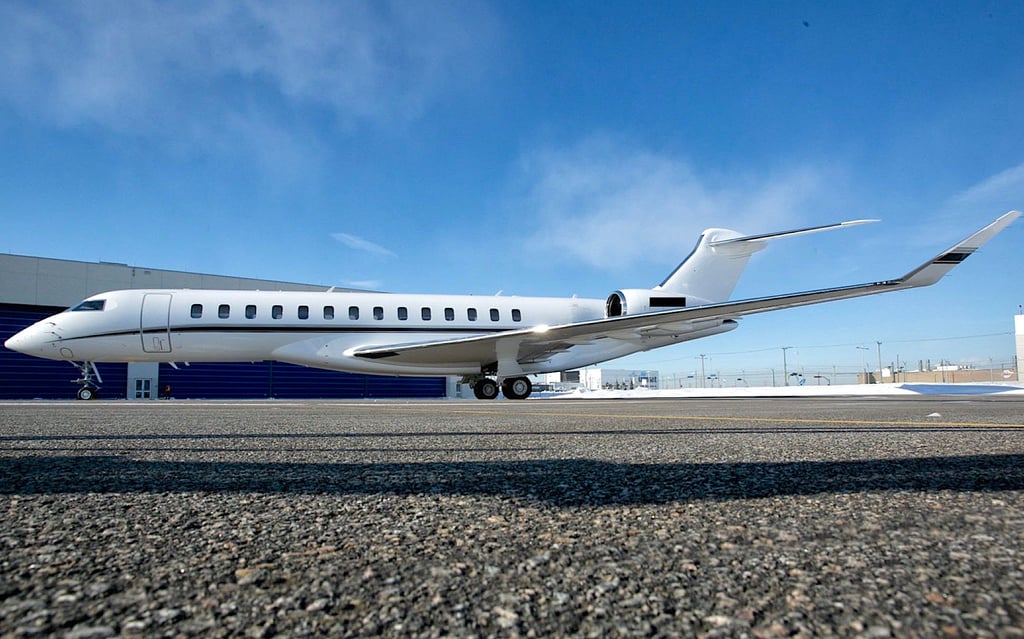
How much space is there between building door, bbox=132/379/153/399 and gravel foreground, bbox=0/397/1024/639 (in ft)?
98.2

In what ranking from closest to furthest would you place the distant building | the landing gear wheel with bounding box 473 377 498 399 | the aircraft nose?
the aircraft nose < the landing gear wheel with bounding box 473 377 498 399 < the distant building

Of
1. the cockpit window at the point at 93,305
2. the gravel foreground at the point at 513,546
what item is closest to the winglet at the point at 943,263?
the gravel foreground at the point at 513,546

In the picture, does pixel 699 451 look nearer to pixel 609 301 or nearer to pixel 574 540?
pixel 574 540

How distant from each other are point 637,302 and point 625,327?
5151mm

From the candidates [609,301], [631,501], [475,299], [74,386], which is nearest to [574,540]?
[631,501]

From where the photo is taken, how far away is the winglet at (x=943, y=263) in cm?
781

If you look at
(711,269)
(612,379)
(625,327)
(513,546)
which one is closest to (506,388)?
(625,327)

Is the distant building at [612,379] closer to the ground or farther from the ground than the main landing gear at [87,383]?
closer to the ground

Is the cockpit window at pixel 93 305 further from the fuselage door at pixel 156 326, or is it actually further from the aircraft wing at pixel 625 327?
the aircraft wing at pixel 625 327

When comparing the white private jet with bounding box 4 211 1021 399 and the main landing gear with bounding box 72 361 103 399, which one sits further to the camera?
the main landing gear with bounding box 72 361 103 399

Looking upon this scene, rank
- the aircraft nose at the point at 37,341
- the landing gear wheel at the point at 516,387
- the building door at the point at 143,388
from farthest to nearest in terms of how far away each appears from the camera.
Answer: the building door at the point at 143,388
the landing gear wheel at the point at 516,387
the aircraft nose at the point at 37,341

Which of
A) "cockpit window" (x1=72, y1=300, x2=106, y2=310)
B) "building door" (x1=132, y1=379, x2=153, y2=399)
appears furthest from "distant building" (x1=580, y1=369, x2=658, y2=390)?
"cockpit window" (x1=72, y1=300, x2=106, y2=310)

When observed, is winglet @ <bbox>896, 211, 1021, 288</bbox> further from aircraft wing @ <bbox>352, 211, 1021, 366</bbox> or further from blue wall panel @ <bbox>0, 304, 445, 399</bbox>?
blue wall panel @ <bbox>0, 304, 445, 399</bbox>

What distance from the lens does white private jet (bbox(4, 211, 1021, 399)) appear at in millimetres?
14094
